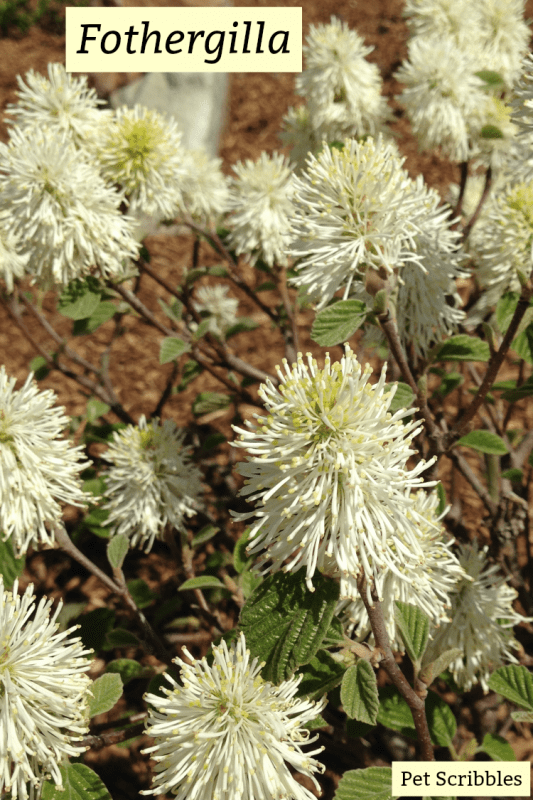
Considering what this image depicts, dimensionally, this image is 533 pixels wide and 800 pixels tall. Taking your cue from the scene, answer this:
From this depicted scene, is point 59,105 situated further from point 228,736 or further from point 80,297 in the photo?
point 228,736

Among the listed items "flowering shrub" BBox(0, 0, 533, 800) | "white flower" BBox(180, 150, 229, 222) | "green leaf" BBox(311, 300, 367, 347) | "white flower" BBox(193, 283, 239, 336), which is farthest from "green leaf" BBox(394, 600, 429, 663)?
"white flower" BBox(193, 283, 239, 336)

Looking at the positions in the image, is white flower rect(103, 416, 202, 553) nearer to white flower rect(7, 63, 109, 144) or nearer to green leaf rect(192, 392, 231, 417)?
green leaf rect(192, 392, 231, 417)

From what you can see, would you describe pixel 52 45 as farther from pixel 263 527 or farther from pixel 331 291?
pixel 263 527

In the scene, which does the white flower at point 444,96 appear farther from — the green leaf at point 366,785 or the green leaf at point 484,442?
the green leaf at point 366,785

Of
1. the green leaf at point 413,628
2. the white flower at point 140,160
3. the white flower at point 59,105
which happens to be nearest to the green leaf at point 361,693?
the green leaf at point 413,628

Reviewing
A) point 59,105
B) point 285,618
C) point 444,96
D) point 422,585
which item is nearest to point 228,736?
point 285,618

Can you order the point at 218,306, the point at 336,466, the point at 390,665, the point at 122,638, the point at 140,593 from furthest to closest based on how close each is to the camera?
the point at 218,306 < the point at 140,593 < the point at 122,638 < the point at 390,665 < the point at 336,466
